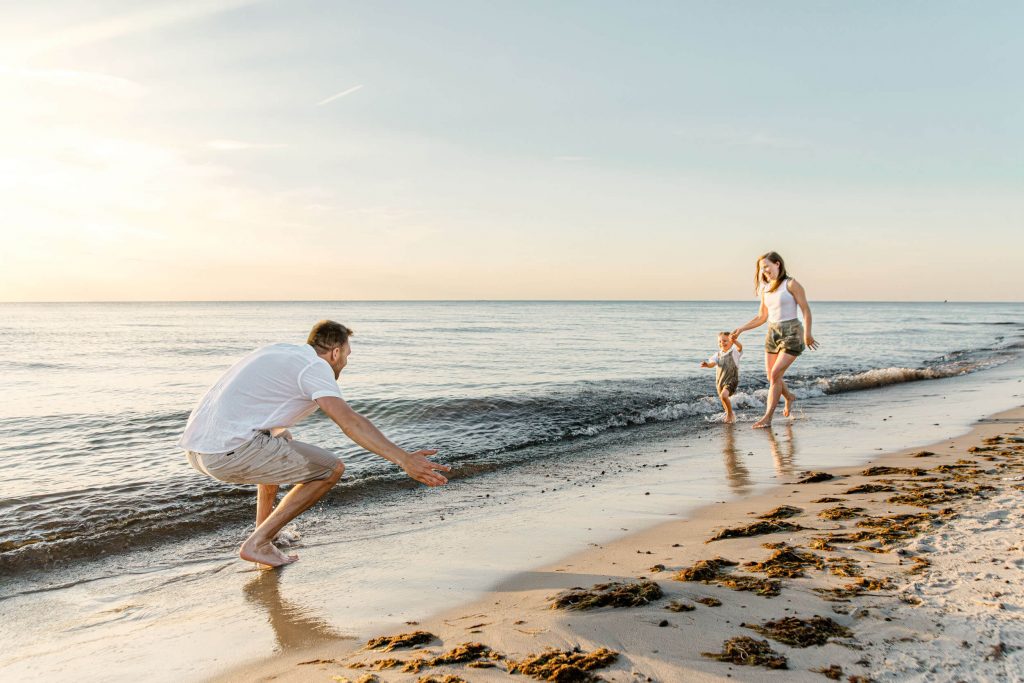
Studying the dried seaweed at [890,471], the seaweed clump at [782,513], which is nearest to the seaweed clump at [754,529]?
the seaweed clump at [782,513]

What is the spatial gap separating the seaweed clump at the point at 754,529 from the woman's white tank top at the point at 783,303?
17.3ft

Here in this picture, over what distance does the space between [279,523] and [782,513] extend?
12.3ft

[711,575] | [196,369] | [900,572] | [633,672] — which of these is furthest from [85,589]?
[196,369]

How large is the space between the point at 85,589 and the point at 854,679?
4.72 m

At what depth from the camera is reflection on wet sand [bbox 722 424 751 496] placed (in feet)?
20.1

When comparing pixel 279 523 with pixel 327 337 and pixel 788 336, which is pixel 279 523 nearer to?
pixel 327 337

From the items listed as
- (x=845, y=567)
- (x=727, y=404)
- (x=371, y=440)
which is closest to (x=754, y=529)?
(x=845, y=567)

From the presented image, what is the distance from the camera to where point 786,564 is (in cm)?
374

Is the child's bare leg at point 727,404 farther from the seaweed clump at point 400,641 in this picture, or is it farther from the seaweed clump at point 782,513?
the seaweed clump at point 400,641

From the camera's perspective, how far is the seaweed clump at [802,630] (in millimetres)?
2807

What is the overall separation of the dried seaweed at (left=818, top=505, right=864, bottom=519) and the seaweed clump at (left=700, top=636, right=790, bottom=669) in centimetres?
226

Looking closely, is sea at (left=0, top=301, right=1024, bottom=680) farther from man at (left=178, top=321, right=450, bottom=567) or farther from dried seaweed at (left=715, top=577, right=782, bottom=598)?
dried seaweed at (left=715, top=577, right=782, bottom=598)

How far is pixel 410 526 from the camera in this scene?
5.53 meters

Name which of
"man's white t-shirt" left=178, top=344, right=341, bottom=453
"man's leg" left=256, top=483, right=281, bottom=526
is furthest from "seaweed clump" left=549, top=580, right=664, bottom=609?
"man's leg" left=256, top=483, right=281, bottom=526
